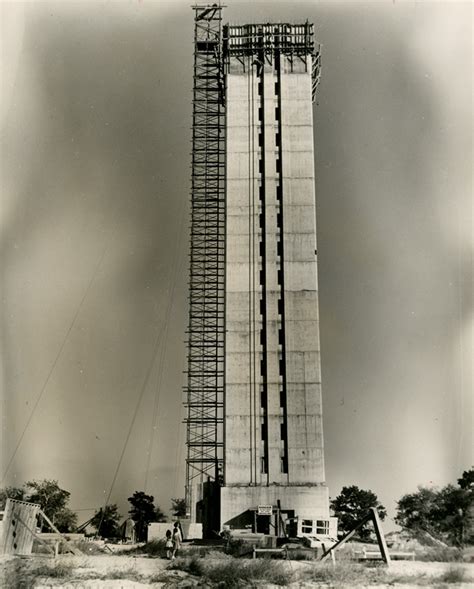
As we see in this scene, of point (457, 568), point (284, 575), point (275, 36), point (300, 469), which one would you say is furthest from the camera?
point (275, 36)

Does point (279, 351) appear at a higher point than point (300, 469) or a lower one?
higher

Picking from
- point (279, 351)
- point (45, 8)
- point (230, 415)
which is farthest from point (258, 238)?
point (45, 8)

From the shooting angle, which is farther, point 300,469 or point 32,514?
point 300,469

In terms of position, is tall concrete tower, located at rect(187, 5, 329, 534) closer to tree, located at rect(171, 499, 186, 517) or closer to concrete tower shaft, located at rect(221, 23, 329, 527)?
concrete tower shaft, located at rect(221, 23, 329, 527)

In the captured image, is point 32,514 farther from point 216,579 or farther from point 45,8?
point 45,8

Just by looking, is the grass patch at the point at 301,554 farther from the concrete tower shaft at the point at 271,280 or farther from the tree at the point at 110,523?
the tree at the point at 110,523

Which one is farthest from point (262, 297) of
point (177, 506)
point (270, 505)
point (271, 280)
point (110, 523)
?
point (177, 506)

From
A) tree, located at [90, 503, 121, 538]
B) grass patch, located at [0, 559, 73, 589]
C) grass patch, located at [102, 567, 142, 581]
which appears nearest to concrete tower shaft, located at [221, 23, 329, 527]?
grass patch, located at [102, 567, 142, 581]
